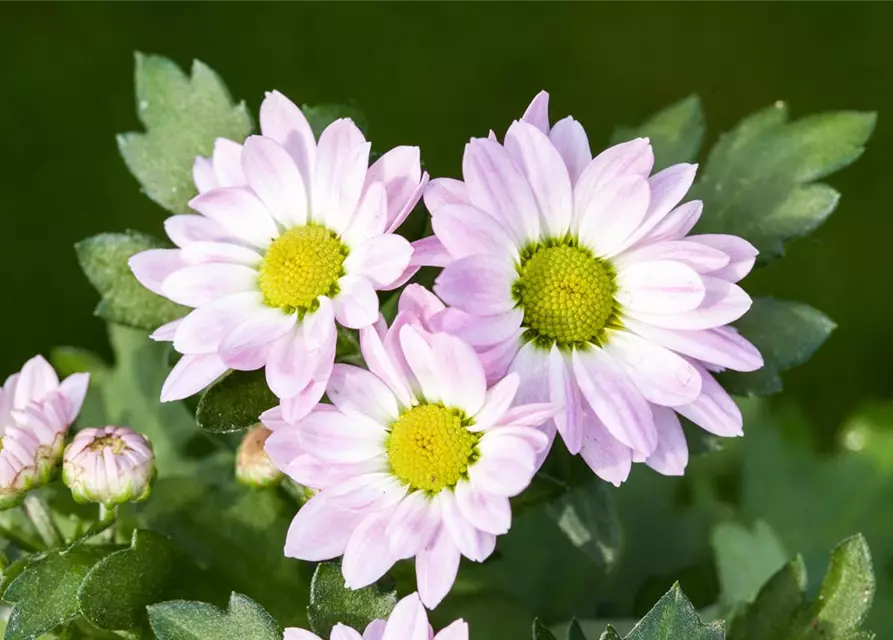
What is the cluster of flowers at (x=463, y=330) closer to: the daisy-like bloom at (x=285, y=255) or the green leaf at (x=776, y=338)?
the daisy-like bloom at (x=285, y=255)

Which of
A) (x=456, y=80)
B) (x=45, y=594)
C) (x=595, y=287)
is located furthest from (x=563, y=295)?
(x=456, y=80)

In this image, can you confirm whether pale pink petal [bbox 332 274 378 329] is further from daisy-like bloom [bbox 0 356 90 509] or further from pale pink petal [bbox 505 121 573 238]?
daisy-like bloom [bbox 0 356 90 509]

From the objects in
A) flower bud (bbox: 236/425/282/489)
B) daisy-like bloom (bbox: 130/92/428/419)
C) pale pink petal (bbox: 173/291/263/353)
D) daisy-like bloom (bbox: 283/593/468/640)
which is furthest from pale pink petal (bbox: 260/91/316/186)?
daisy-like bloom (bbox: 283/593/468/640)

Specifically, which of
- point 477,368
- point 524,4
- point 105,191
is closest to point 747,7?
point 524,4

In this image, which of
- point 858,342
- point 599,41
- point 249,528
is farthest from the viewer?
point 599,41

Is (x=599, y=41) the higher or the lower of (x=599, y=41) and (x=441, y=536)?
the lower

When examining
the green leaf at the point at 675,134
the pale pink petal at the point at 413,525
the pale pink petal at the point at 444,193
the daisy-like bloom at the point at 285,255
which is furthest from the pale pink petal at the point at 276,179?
the green leaf at the point at 675,134

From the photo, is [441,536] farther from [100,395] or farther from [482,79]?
[482,79]
